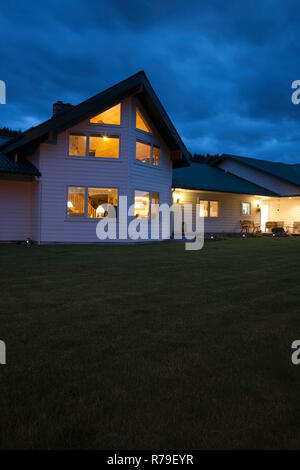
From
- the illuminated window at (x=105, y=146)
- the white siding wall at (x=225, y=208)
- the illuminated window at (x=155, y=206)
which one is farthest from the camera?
the white siding wall at (x=225, y=208)

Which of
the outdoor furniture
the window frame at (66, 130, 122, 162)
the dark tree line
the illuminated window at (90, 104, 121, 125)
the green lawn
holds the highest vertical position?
the dark tree line

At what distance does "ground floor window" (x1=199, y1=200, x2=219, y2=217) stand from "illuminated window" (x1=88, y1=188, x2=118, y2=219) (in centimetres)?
711

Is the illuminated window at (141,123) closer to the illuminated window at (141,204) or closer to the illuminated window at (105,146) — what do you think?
the illuminated window at (105,146)

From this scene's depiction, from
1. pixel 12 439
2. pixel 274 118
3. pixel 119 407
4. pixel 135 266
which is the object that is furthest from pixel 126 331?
pixel 274 118

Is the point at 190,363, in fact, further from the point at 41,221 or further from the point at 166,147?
the point at 166,147

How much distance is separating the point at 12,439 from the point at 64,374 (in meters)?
0.70

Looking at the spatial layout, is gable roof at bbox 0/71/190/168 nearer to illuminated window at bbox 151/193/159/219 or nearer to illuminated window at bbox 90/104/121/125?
illuminated window at bbox 90/104/121/125

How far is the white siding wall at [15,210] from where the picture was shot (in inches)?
550

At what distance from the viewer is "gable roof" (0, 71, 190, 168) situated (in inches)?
487

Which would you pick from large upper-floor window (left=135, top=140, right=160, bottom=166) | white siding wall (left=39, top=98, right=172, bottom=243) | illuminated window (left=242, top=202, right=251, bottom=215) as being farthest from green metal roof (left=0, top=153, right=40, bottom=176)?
illuminated window (left=242, top=202, right=251, bottom=215)

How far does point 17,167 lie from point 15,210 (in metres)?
1.97

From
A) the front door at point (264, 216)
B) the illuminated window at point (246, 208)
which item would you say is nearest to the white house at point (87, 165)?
the illuminated window at point (246, 208)

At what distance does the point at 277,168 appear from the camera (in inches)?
977

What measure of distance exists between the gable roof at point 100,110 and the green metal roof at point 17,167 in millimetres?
545
